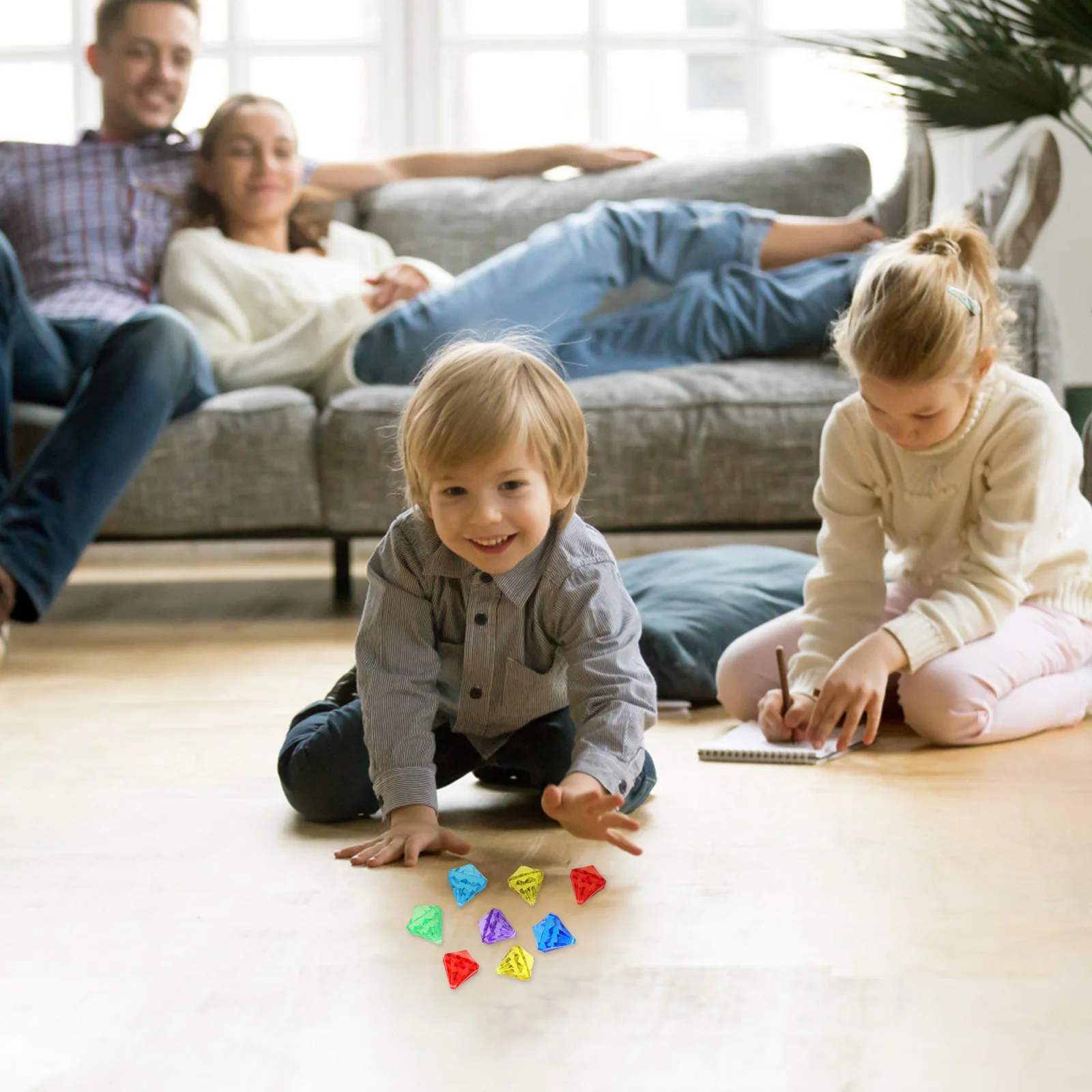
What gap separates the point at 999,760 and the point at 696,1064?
77cm

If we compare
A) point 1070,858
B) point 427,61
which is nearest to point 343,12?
point 427,61

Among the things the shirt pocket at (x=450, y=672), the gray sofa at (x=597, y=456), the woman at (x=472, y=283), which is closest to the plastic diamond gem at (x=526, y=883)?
the shirt pocket at (x=450, y=672)

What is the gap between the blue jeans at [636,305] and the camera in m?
2.49

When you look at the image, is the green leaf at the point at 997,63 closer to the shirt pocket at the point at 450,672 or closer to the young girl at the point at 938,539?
the young girl at the point at 938,539

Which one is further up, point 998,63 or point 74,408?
point 998,63

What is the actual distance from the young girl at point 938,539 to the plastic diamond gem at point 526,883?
0.45 metres

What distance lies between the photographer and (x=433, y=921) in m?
1.00

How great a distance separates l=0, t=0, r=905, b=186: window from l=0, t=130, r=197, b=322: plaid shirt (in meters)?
0.73

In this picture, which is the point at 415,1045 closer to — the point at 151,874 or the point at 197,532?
the point at 151,874

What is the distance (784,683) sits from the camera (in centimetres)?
148

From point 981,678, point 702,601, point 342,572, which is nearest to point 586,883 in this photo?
point 981,678

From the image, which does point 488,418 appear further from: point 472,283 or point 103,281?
point 103,281

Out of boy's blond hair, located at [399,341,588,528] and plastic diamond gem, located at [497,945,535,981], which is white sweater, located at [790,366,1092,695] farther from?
plastic diamond gem, located at [497,945,535,981]

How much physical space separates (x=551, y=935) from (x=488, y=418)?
0.40m
